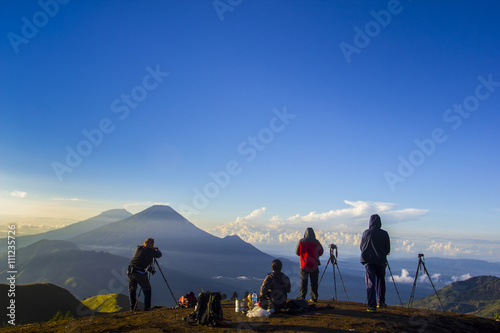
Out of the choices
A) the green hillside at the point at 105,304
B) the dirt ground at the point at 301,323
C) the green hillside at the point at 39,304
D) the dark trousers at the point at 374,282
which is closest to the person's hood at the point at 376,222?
the dark trousers at the point at 374,282

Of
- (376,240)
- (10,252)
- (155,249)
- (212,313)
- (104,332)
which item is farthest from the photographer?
(10,252)

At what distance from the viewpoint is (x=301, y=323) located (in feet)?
29.0

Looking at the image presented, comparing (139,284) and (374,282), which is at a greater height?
(374,282)

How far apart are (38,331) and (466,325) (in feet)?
40.7

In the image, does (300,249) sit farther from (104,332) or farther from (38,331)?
(38,331)

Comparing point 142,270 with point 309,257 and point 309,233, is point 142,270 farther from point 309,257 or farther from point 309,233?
point 309,233

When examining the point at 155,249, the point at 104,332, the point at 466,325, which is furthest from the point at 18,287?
the point at 466,325

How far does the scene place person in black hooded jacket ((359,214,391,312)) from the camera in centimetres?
1116

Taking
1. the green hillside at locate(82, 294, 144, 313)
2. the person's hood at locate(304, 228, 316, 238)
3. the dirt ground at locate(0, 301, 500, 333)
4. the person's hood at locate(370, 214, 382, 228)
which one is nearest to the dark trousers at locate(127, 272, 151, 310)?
the dirt ground at locate(0, 301, 500, 333)

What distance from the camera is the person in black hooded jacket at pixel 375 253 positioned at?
11.2 meters

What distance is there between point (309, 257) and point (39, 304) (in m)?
33.3

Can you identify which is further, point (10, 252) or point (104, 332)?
point (10, 252)

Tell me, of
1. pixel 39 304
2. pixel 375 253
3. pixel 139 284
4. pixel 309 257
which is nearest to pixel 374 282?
pixel 375 253

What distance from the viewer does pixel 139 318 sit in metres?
10.0
